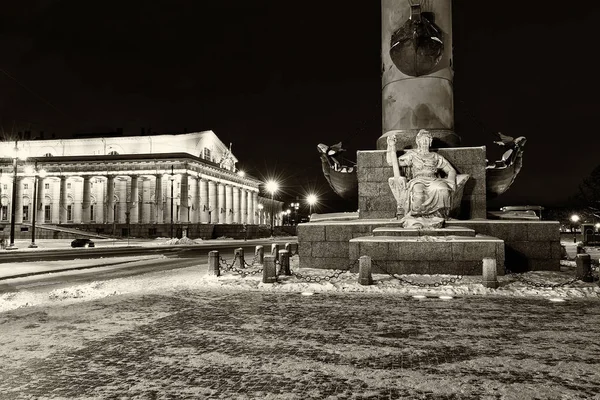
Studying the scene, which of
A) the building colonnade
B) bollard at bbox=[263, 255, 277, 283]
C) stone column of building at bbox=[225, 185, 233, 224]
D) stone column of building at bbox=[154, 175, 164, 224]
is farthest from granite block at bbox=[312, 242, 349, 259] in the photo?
stone column of building at bbox=[225, 185, 233, 224]

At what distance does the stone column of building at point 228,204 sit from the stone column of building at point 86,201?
83.4 feet

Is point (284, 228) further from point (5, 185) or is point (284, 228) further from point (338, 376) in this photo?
point (338, 376)

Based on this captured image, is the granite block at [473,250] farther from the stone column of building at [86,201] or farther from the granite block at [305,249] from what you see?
the stone column of building at [86,201]

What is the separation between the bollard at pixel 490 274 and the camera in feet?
38.0

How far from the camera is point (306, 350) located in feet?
21.1

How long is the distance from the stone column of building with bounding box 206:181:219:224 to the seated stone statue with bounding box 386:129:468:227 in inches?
3093

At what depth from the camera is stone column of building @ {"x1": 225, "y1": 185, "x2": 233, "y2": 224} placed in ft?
332

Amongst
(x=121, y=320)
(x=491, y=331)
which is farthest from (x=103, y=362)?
(x=491, y=331)

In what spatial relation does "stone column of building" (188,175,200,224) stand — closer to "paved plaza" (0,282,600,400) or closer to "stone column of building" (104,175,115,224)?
"stone column of building" (104,175,115,224)

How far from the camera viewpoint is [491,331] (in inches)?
294

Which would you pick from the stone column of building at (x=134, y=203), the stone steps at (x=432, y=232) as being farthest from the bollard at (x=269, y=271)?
the stone column of building at (x=134, y=203)

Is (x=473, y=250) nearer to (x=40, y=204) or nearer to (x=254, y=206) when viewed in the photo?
(x=40, y=204)

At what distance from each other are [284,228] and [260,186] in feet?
104

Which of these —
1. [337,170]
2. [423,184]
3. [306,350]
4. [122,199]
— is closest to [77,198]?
[122,199]
